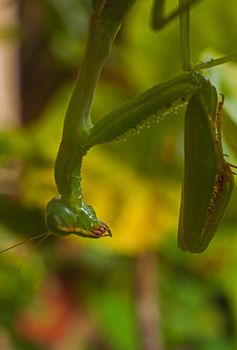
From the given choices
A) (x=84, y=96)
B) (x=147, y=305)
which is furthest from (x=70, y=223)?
(x=147, y=305)

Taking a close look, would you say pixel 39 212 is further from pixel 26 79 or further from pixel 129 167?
pixel 26 79

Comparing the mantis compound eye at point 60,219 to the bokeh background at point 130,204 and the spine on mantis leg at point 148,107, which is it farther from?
the bokeh background at point 130,204

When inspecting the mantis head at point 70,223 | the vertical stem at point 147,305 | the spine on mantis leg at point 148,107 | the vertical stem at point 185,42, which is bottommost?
the vertical stem at point 147,305

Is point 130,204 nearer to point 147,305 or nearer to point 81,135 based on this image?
point 147,305

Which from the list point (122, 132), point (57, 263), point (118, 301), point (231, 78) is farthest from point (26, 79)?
point (122, 132)

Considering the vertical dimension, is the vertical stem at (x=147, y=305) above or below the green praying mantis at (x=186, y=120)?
below

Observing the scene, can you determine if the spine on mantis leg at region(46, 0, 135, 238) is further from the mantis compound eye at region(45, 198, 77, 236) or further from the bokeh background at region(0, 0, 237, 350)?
the bokeh background at region(0, 0, 237, 350)

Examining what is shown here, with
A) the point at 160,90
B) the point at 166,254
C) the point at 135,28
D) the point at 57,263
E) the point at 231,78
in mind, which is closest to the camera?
the point at 160,90

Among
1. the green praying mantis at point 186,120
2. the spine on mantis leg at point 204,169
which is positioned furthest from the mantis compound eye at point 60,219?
the spine on mantis leg at point 204,169
